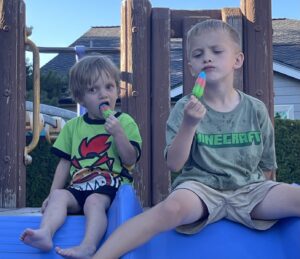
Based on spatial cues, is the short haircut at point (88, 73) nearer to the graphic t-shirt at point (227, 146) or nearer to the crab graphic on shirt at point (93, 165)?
the crab graphic on shirt at point (93, 165)

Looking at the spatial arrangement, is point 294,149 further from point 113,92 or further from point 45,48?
point 113,92

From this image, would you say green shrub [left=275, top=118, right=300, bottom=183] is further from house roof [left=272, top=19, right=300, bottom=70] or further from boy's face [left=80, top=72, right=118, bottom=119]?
house roof [left=272, top=19, right=300, bottom=70]

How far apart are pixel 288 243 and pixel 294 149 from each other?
5.28 meters

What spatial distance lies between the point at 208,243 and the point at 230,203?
0.21 metres

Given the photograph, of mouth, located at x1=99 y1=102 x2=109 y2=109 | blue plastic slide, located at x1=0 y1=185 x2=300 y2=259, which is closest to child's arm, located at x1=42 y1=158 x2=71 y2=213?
mouth, located at x1=99 y1=102 x2=109 y2=109

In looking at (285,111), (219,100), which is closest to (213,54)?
(219,100)

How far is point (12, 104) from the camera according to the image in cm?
369

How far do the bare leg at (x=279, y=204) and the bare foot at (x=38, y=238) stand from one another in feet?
2.67

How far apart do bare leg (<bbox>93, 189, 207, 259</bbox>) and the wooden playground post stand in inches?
67.3

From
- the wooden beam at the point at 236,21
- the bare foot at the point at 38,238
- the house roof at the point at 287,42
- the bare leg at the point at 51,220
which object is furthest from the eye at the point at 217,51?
the house roof at the point at 287,42

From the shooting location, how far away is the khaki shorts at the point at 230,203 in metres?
2.26

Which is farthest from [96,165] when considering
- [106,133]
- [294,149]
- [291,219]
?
[294,149]

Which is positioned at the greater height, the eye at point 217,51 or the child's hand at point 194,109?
the eye at point 217,51

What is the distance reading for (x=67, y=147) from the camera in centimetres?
291
